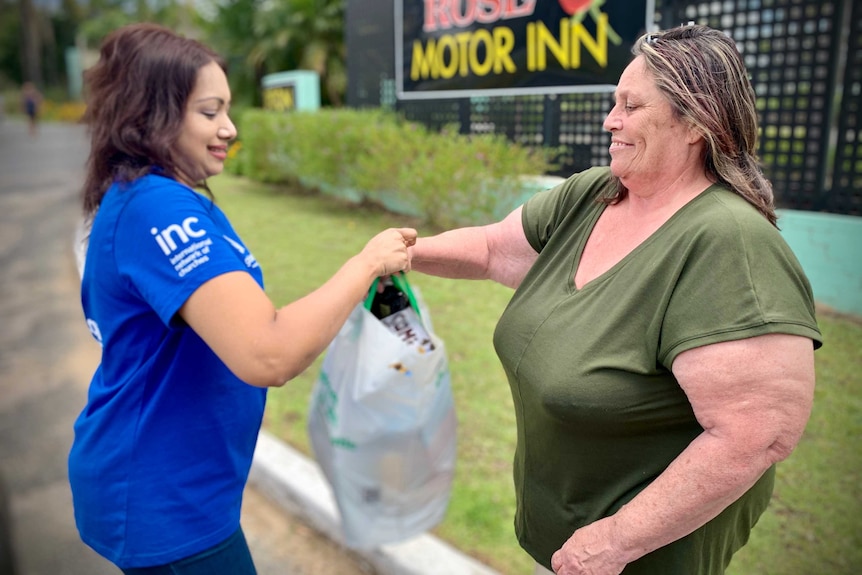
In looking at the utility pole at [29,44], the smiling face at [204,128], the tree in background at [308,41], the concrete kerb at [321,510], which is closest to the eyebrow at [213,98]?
the smiling face at [204,128]

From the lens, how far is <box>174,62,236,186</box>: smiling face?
151 cm

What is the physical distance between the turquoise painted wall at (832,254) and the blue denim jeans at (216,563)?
4000mm

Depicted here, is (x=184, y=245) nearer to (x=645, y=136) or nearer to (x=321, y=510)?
(x=645, y=136)

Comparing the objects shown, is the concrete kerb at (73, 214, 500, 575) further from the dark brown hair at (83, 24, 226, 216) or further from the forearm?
the forearm

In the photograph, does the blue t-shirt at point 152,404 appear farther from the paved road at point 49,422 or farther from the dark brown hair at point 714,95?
the dark brown hair at point 714,95

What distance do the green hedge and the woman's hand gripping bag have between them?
228cm

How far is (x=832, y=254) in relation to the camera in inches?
179

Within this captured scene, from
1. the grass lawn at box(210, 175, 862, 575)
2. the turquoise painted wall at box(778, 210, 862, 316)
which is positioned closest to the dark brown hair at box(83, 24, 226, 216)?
the grass lawn at box(210, 175, 862, 575)

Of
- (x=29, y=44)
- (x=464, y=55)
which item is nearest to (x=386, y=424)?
(x=464, y=55)

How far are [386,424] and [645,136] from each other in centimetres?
115

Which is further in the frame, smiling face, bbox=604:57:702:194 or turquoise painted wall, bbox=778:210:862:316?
turquoise painted wall, bbox=778:210:862:316

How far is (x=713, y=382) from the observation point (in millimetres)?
1133

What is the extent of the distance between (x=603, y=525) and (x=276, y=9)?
50.1 ft

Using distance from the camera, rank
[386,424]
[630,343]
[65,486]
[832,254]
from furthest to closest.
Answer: [832,254], [65,486], [386,424], [630,343]
